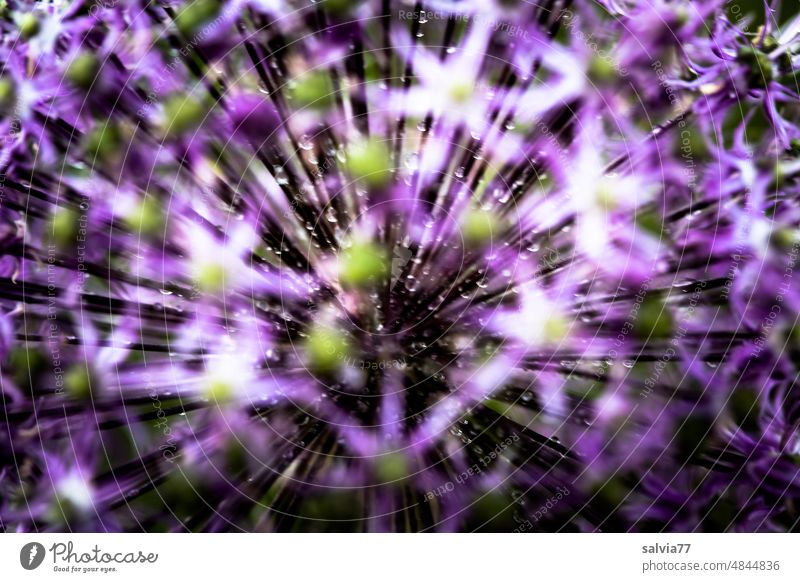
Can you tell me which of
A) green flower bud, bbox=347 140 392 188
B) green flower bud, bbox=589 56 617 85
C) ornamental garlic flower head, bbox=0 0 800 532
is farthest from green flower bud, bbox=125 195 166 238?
green flower bud, bbox=589 56 617 85

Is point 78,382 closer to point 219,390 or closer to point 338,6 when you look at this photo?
point 219,390

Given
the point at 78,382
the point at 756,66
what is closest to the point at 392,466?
the point at 78,382

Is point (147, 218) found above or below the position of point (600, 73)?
below

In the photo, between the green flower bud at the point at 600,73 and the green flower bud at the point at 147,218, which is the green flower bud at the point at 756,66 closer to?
the green flower bud at the point at 600,73

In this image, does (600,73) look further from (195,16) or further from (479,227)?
(195,16)

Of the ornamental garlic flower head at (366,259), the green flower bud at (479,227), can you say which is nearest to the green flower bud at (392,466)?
the ornamental garlic flower head at (366,259)
